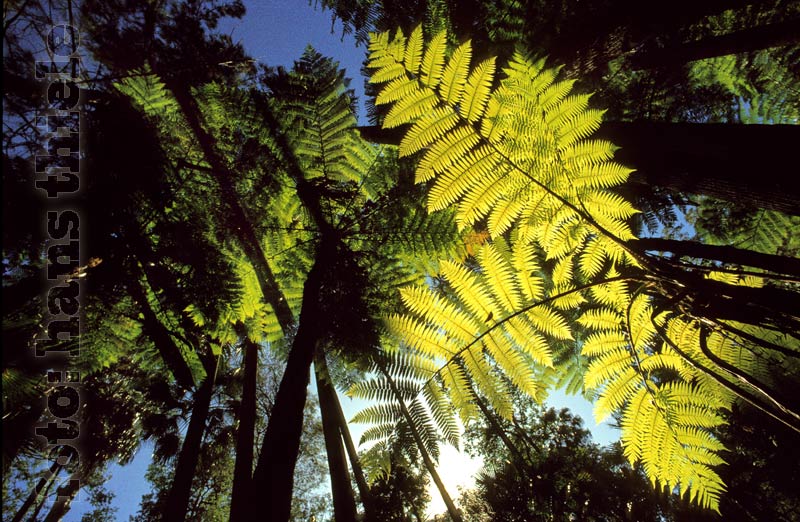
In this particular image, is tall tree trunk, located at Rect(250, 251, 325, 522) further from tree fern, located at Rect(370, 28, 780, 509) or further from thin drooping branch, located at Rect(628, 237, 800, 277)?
thin drooping branch, located at Rect(628, 237, 800, 277)

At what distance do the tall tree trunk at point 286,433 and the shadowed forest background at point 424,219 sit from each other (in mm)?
10

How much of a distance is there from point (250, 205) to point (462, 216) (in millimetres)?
2140

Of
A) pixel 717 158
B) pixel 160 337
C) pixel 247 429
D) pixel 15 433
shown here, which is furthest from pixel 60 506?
pixel 717 158

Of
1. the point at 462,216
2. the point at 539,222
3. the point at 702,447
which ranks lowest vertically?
the point at 702,447

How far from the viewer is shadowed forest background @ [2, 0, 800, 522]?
1.22 m

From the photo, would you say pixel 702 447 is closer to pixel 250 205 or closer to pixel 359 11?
pixel 250 205

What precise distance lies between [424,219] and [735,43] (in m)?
2.11

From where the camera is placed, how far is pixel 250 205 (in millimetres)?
2775

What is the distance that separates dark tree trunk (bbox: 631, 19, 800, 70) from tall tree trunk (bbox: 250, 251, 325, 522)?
2820 mm

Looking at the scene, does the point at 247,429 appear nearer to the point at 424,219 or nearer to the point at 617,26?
the point at 424,219

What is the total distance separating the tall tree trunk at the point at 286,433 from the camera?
1.22 meters

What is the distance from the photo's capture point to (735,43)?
1894 millimetres

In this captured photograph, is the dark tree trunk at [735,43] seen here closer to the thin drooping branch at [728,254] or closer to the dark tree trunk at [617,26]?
the dark tree trunk at [617,26]

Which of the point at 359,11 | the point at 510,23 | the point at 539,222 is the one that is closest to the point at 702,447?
the point at 539,222
